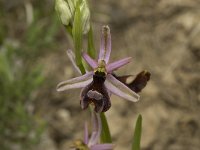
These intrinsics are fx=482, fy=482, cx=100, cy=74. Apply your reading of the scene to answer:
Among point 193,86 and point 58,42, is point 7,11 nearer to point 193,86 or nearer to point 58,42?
point 58,42

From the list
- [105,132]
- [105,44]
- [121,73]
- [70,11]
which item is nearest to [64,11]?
[70,11]

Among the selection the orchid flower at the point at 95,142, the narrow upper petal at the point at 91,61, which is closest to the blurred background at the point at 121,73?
the orchid flower at the point at 95,142

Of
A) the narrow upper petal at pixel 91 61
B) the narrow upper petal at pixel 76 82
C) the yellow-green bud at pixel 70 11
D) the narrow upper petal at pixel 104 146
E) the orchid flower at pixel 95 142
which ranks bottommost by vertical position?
the narrow upper petal at pixel 104 146

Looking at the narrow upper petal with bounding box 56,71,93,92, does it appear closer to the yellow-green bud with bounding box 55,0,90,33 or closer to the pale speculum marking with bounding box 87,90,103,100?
the pale speculum marking with bounding box 87,90,103,100

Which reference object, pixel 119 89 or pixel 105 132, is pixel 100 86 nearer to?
pixel 119 89

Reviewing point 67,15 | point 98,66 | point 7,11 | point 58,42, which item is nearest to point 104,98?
point 98,66

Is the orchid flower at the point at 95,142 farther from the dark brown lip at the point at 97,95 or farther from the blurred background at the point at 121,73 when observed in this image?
the blurred background at the point at 121,73
